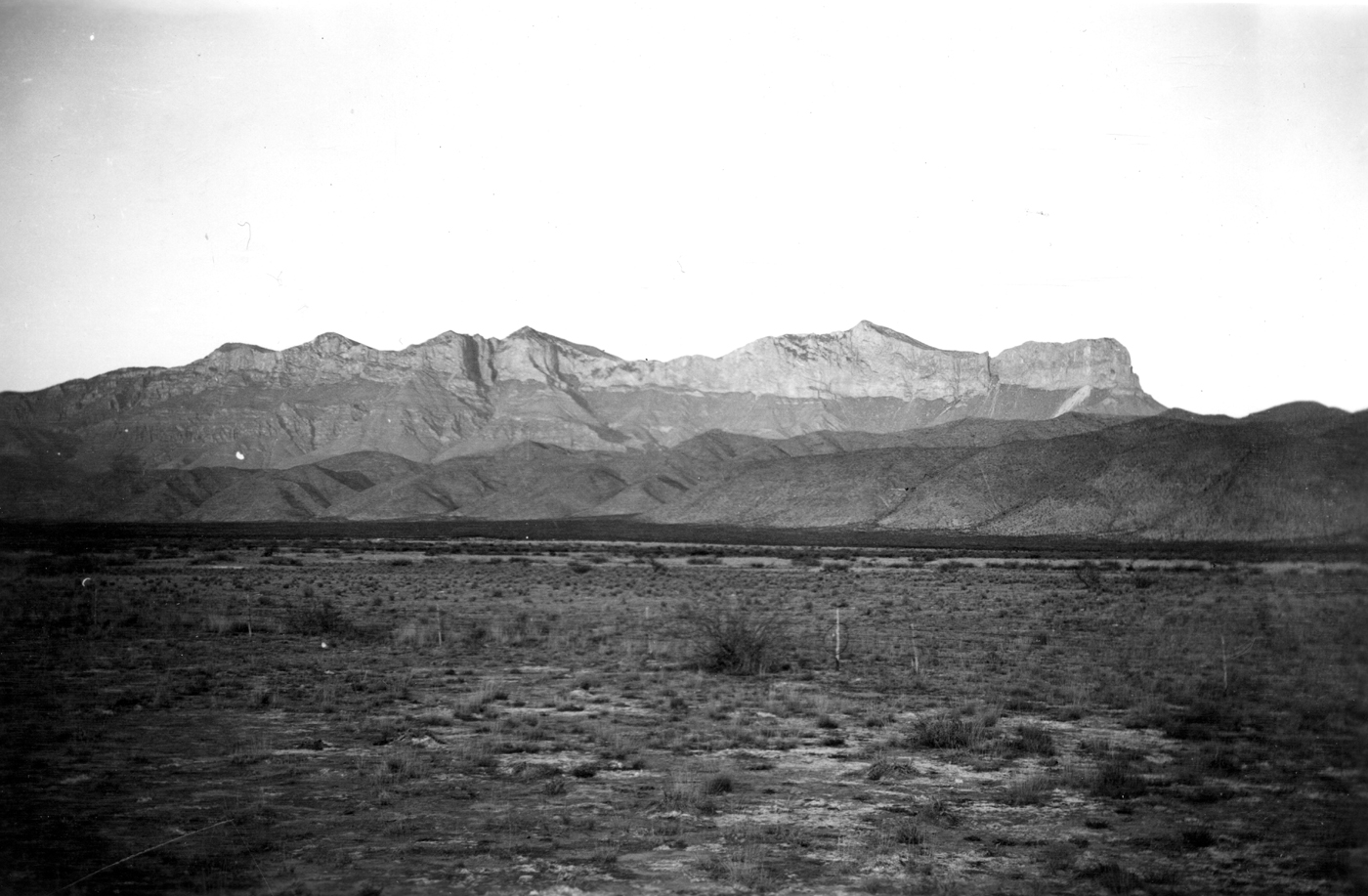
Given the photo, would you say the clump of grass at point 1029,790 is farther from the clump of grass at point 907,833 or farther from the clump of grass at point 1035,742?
the clump of grass at point 907,833

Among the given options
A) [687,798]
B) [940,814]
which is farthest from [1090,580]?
[687,798]

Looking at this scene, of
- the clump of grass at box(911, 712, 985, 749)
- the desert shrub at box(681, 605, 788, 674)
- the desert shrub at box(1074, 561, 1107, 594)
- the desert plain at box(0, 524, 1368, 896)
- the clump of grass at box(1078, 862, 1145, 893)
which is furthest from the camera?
the desert shrub at box(1074, 561, 1107, 594)

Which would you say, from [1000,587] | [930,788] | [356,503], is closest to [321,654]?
[930,788]

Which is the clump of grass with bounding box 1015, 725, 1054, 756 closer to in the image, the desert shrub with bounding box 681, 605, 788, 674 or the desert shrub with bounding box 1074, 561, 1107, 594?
the desert shrub with bounding box 681, 605, 788, 674

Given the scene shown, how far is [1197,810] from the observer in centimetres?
1253

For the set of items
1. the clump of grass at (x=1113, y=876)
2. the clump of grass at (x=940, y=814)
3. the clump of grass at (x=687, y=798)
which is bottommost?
the clump of grass at (x=940, y=814)

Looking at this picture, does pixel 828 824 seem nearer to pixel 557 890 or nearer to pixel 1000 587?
pixel 557 890

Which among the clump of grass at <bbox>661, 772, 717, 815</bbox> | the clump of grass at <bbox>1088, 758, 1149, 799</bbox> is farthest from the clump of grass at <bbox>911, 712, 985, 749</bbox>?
the clump of grass at <bbox>661, 772, 717, 815</bbox>

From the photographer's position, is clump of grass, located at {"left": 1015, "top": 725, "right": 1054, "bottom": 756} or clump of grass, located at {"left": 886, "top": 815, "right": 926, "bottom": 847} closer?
clump of grass, located at {"left": 886, "top": 815, "right": 926, "bottom": 847}

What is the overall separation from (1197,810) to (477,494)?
521 feet

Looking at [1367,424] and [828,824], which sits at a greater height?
[1367,424]

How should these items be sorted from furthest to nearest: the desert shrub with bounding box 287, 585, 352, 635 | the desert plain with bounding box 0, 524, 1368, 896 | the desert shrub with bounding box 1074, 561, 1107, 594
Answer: the desert shrub with bounding box 1074, 561, 1107, 594 < the desert shrub with bounding box 287, 585, 352, 635 < the desert plain with bounding box 0, 524, 1368, 896

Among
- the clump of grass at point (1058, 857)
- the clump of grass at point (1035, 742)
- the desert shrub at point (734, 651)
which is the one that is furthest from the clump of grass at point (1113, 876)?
the desert shrub at point (734, 651)


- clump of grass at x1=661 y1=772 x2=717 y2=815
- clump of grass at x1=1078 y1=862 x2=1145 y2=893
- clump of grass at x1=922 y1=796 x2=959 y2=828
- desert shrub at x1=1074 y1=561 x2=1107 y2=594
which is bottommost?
desert shrub at x1=1074 y1=561 x2=1107 y2=594
